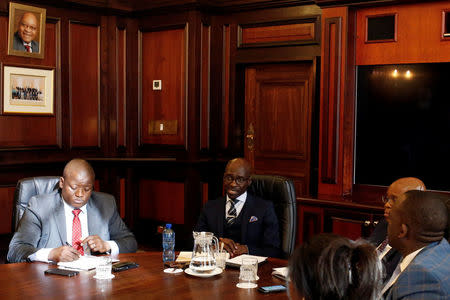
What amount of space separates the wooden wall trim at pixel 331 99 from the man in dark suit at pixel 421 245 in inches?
103

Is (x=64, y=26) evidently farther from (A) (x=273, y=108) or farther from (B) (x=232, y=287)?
(B) (x=232, y=287)

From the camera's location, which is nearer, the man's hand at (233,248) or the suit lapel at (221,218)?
the man's hand at (233,248)

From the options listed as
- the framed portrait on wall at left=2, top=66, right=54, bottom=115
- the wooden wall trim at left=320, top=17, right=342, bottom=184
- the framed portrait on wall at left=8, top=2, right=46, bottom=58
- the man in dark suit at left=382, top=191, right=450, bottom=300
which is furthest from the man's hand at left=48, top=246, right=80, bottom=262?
the framed portrait on wall at left=8, top=2, right=46, bottom=58

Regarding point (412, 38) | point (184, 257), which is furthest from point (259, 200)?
point (412, 38)

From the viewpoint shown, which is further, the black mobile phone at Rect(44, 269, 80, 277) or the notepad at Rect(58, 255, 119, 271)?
the notepad at Rect(58, 255, 119, 271)

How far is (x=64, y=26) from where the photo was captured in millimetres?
5734

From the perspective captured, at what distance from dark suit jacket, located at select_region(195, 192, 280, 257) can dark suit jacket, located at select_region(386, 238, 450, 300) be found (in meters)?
1.29

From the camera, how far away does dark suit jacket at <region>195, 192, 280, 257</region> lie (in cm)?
313

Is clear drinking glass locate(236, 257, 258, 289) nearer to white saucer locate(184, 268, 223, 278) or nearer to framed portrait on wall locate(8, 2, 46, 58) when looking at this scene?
white saucer locate(184, 268, 223, 278)

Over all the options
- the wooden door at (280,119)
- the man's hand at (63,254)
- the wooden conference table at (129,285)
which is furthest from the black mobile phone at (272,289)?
the wooden door at (280,119)

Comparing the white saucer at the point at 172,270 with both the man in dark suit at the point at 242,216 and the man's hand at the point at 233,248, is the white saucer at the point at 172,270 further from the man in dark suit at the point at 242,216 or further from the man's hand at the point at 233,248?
the man in dark suit at the point at 242,216

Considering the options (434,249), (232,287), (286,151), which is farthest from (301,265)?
(286,151)

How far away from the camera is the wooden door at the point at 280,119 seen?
5.43 m

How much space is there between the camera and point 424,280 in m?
1.74
